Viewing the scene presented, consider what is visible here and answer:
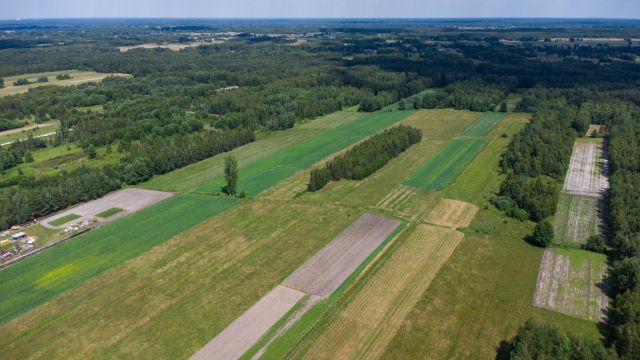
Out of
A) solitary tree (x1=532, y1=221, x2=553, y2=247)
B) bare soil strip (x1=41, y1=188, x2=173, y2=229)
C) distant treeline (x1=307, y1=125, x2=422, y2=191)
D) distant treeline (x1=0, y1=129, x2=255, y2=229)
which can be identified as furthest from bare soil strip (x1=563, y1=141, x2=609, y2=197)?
distant treeline (x1=0, y1=129, x2=255, y2=229)

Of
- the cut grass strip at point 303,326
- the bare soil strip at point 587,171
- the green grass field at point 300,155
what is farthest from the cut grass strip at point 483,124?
the cut grass strip at point 303,326

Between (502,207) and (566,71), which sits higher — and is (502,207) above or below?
below

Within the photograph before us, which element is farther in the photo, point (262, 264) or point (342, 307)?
point (262, 264)

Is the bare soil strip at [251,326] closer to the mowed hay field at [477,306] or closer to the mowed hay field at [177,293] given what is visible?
the mowed hay field at [177,293]

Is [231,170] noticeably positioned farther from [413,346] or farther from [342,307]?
[413,346]

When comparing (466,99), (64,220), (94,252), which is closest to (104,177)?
(64,220)

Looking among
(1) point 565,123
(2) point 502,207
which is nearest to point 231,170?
(2) point 502,207

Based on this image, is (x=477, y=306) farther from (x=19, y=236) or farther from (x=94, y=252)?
(x=19, y=236)
